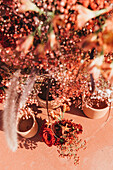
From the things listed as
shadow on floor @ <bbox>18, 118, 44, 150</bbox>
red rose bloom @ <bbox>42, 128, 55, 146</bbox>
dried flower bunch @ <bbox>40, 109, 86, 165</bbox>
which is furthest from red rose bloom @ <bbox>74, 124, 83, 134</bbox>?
shadow on floor @ <bbox>18, 118, 44, 150</bbox>

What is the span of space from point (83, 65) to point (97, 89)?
0.19 meters

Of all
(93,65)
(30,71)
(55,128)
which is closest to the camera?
(93,65)

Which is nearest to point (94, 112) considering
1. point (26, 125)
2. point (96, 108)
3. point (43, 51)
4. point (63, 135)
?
point (96, 108)

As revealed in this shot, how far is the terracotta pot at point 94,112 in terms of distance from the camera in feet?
2.84

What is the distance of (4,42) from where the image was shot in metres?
0.66

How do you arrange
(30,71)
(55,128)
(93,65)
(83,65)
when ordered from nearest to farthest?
(93,65) → (83,65) → (30,71) → (55,128)

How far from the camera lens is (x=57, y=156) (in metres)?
0.93

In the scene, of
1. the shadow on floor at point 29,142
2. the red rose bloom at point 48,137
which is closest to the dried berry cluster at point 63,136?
the red rose bloom at point 48,137

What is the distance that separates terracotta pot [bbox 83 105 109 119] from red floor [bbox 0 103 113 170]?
0.06 metres

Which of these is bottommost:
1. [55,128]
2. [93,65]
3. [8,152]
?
[8,152]

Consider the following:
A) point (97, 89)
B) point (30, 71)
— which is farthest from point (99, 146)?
point (30, 71)

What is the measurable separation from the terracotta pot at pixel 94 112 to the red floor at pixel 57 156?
0.06 m

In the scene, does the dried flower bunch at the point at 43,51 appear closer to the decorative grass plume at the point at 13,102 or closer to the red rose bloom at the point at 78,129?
the decorative grass plume at the point at 13,102

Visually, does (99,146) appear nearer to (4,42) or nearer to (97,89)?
(97,89)
